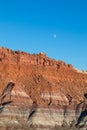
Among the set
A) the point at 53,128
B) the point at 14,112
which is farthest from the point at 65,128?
the point at 14,112

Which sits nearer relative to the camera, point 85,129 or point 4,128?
point 4,128

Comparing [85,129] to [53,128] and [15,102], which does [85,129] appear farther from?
[15,102]

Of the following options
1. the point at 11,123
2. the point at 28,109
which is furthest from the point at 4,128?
the point at 28,109

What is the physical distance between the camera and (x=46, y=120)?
198 m

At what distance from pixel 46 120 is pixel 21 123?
981cm

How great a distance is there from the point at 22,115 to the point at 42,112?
287 inches

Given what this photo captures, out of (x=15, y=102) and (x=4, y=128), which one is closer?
(x=4, y=128)

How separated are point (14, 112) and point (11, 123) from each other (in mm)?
6470

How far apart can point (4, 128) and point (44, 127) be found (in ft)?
53.5

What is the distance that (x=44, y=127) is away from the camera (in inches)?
7643

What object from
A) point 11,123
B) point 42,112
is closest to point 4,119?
point 11,123

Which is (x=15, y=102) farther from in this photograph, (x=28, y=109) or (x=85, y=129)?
(x=85, y=129)

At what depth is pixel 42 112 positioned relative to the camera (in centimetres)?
19988

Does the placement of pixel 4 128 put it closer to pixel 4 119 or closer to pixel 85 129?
→ pixel 4 119
